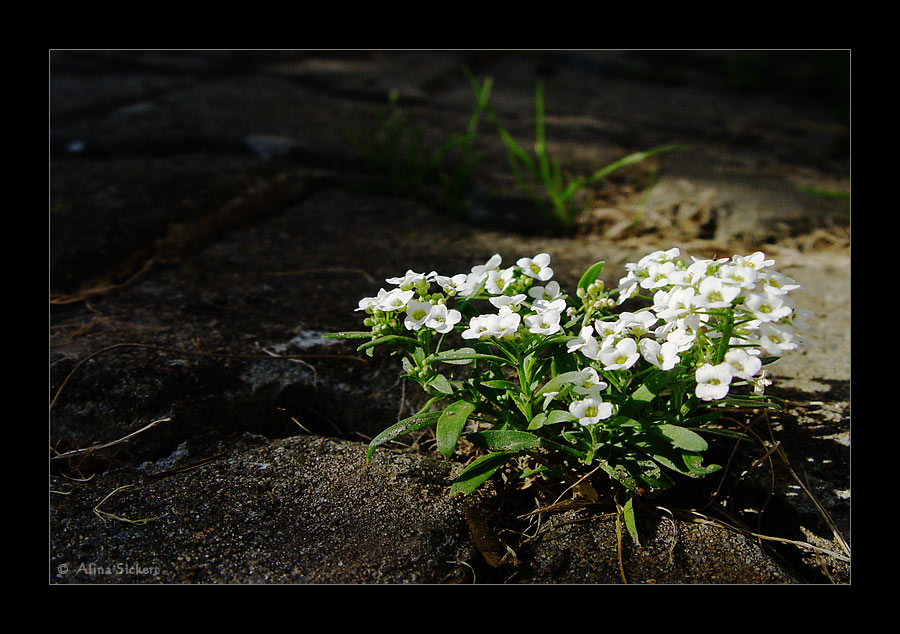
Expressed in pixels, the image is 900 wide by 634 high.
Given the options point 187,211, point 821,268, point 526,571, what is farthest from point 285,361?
point 821,268

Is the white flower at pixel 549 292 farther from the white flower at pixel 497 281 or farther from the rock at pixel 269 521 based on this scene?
the rock at pixel 269 521

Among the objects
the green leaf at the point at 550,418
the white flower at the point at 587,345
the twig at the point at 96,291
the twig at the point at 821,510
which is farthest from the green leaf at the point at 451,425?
the twig at the point at 96,291

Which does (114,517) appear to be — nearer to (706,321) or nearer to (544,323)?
(544,323)

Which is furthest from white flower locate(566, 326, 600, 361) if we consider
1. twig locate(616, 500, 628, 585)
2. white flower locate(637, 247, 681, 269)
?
twig locate(616, 500, 628, 585)

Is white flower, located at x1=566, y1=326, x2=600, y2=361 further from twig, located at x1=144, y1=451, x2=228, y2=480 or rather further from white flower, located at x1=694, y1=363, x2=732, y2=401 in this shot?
twig, located at x1=144, y1=451, x2=228, y2=480

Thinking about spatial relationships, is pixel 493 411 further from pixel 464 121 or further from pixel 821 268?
pixel 464 121

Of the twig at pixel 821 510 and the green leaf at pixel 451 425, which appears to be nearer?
the green leaf at pixel 451 425

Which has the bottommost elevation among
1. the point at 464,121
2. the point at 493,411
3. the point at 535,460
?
the point at 535,460
